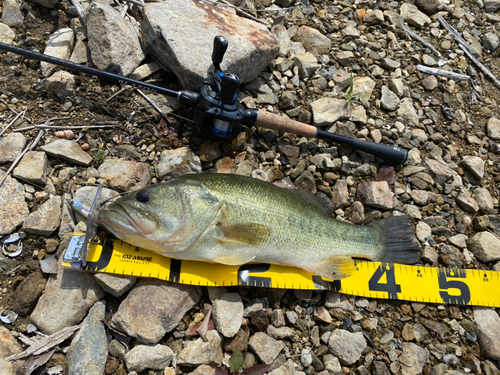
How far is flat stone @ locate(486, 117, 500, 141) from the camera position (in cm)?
529

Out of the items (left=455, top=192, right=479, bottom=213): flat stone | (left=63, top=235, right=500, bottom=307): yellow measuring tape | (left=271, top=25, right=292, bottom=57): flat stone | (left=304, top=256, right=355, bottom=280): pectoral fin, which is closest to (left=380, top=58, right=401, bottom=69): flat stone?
(left=271, top=25, right=292, bottom=57): flat stone

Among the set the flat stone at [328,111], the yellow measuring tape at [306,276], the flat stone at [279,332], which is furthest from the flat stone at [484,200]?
the flat stone at [279,332]

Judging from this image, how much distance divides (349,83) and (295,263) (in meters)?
3.10

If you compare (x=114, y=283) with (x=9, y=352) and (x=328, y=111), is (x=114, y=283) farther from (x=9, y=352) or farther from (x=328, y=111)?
(x=328, y=111)

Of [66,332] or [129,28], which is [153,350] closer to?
[66,332]

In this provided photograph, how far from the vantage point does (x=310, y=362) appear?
137 inches

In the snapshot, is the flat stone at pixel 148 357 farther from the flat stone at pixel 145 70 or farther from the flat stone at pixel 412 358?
the flat stone at pixel 145 70

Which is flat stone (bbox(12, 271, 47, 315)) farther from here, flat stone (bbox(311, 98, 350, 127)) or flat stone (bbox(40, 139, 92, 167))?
flat stone (bbox(311, 98, 350, 127))

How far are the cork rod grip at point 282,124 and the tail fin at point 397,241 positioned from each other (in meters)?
1.43

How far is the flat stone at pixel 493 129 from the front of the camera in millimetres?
5289

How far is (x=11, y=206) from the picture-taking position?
3.44 metres

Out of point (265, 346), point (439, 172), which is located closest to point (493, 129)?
point (439, 172)

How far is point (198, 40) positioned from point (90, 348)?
3721 mm

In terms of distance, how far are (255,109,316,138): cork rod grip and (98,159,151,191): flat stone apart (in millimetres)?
1538
